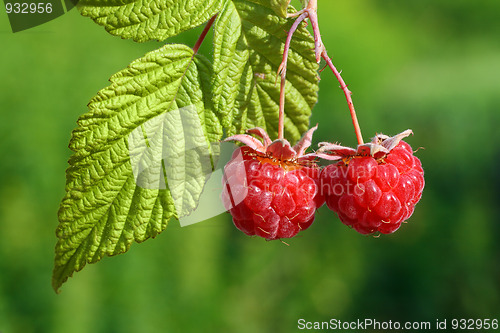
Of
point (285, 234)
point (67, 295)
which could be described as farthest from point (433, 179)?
point (285, 234)

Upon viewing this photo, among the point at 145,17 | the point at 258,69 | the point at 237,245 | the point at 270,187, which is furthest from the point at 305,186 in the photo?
the point at 237,245

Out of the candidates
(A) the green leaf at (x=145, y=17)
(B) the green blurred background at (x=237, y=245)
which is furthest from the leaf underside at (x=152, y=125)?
(B) the green blurred background at (x=237, y=245)

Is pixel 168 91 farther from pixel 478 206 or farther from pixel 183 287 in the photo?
pixel 478 206

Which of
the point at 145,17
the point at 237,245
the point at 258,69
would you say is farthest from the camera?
the point at 237,245

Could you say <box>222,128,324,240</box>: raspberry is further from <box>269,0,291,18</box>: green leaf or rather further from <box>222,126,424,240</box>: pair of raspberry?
<box>269,0,291,18</box>: green leaf

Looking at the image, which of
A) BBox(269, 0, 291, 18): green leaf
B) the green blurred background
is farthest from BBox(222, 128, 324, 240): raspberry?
the green blurred background

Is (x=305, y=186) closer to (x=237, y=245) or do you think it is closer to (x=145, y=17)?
(x=145, y=17)
